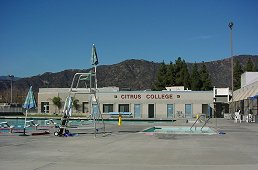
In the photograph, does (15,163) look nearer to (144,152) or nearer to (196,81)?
(144,152)

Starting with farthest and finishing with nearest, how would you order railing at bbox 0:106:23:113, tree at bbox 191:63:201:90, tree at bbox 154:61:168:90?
tree at bbox 154:61:168:90 < tree at bbox 191:63:201:90 < railing at bbox 0:106:23:113

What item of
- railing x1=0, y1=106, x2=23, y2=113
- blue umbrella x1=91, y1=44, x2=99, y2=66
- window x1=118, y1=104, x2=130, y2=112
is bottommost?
railing x1=0, y1=106, x2=23, y2=113

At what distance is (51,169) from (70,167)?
0.56m

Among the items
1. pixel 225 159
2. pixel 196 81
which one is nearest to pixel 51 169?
pixel 225 159

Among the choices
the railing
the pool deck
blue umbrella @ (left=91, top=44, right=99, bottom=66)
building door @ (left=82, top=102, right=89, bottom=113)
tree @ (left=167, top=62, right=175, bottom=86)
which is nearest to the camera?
the pool deck

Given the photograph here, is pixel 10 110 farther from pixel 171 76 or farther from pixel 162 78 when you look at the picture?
pixel 171 76

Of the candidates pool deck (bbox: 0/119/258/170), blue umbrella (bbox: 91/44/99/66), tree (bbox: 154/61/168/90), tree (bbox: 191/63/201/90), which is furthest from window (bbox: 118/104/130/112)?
pool deck (bbox: 0/119/258/170)

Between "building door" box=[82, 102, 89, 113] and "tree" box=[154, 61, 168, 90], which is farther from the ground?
"tree" box=[154, 61, 168, 90]

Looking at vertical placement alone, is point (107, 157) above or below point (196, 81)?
below

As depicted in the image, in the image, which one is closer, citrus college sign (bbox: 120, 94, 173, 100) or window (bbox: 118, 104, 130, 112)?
citrus college sign (bbox: 120, 94, 173, 100)

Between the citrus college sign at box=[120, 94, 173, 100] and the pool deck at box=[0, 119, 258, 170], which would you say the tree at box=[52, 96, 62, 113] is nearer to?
→ the citrus college sign at box=[120, 94, 173, 100]

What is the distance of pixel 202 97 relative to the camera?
58.1 metres

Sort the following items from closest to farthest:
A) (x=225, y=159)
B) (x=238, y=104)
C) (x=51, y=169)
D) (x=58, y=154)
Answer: (x=51, y=169) < (x=225, y=159) < (x=58, y=154) < (x=238, y=104)

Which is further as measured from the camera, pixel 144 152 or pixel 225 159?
pixel 144 152
